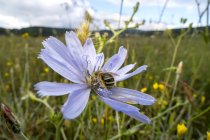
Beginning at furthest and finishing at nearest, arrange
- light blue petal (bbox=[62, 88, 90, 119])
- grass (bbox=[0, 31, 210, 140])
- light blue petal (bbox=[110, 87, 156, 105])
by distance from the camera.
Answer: grass (bbox=[0, 31, 210, 140]), light blue petal (bbox=[110, 87, 156, 105]), light blue petal (bbox=[62, 88, 90, 119])

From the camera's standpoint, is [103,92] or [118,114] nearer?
[103,92]

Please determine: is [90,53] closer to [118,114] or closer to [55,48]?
[55,48]

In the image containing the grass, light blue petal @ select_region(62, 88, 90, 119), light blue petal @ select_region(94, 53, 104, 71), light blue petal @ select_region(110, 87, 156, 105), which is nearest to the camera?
light blue petal @ select_region(62, 88, 90, 119)

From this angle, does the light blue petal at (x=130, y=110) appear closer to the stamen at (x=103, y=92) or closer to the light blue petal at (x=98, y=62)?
the stamen at (x=103, y=92)

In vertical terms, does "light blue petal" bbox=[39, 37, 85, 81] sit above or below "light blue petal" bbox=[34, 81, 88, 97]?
above

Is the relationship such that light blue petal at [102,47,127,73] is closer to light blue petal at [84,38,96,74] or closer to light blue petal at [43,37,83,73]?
light blue petal at [84,38,96,74]

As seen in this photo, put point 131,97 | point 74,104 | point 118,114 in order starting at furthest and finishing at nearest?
point 118,114
point 131,97
point 74,104

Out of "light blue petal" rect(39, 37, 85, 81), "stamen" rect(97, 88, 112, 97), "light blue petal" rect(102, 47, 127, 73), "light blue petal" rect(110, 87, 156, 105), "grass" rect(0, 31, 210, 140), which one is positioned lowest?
"grass" rect(0, 31, 210, 140)

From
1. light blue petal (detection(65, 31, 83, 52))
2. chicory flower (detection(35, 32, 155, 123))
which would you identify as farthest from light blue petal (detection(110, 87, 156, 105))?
light blue petal (detection(65, 31, 83, 52))

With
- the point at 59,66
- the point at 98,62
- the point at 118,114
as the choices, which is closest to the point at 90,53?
the point at 98,62
